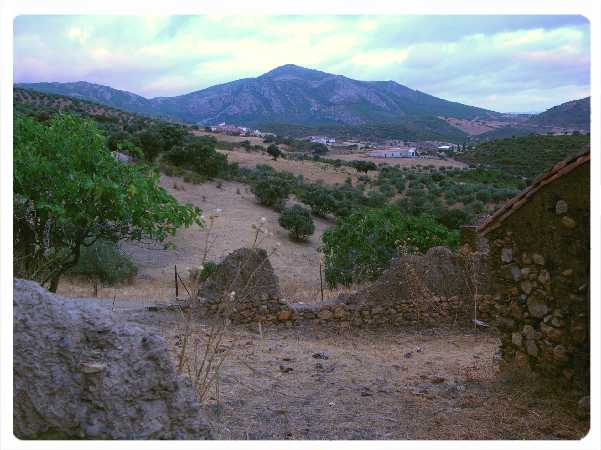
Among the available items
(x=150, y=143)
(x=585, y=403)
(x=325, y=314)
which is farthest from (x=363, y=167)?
(x=585, y=403)

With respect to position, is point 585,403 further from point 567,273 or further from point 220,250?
point 220,250

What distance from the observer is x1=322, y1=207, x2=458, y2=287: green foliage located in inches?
545

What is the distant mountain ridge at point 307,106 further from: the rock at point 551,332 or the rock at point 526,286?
the rock at point 551,332

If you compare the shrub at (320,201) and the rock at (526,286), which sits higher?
the shrub at (320,201)

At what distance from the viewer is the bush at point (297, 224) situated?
25053 millimetres

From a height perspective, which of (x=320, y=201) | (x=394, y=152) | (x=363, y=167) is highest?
(x=394, y=152)

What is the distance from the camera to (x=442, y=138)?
224 ft

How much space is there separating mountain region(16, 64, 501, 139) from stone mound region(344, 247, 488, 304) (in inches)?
2731

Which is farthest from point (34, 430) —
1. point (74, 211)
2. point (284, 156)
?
point (284, 156)

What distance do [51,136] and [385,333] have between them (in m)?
5.78

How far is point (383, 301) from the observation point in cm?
925

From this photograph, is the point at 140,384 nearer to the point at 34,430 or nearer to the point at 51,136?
the point at 34,430

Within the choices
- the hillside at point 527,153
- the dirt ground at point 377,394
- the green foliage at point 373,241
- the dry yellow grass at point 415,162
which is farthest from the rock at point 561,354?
the dry yellow grass at point 415,162

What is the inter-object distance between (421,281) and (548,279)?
14.0 feet
